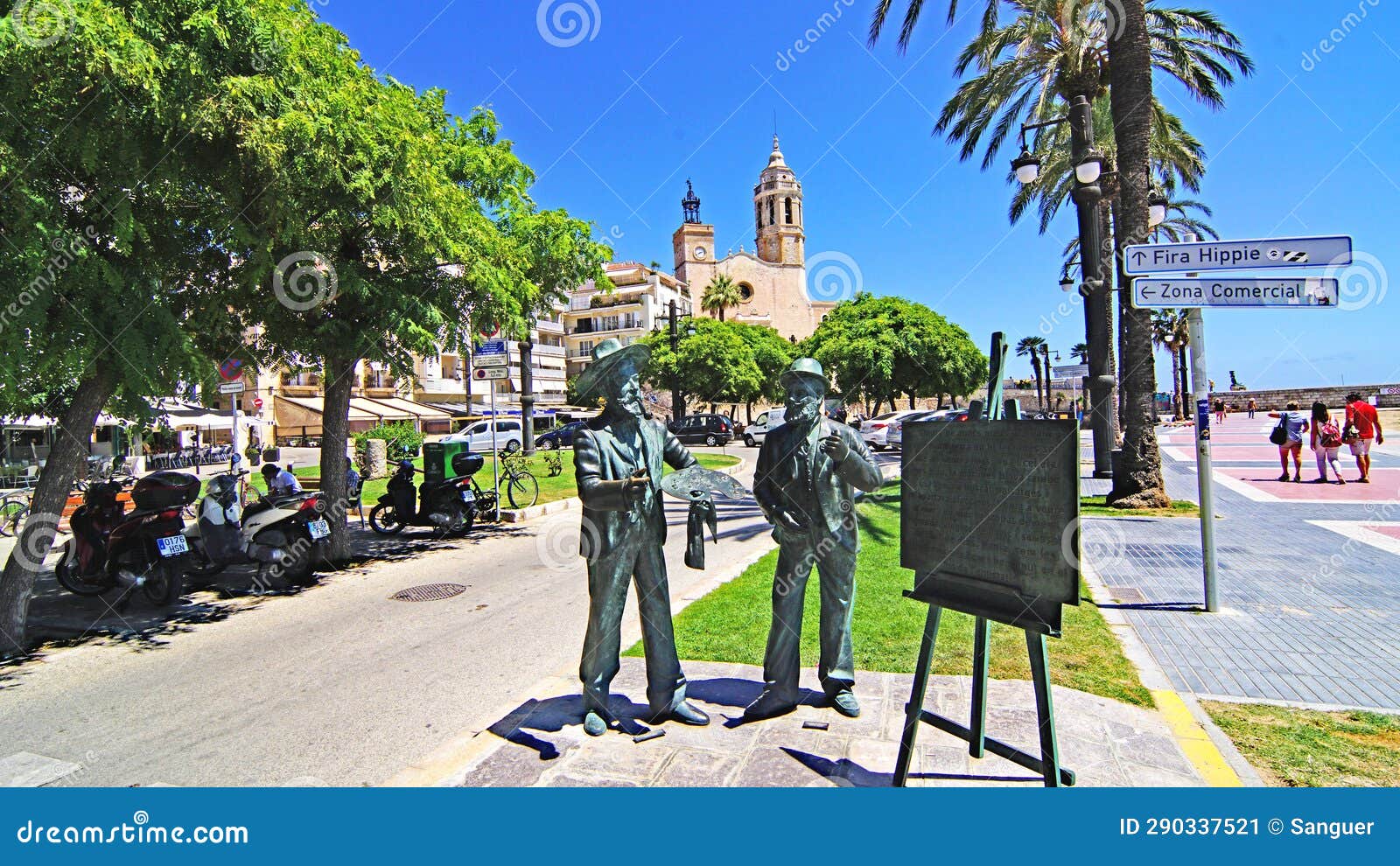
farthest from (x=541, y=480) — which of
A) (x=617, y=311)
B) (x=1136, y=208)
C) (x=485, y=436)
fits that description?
(x=617, y=311)

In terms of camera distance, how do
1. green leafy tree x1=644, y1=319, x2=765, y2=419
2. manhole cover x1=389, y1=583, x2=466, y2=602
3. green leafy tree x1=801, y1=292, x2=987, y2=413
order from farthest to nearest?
1. green leafy tree x1=644, y1=319, x2=765, y2=419
2. green leafy tree x1=801, y1=292, x2=987, y2=413
3. manhole cover x1=389, y1=583, x2=466, y2=602

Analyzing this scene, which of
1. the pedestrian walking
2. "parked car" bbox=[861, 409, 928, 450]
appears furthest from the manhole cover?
"parked car" bbox=[861, 409, 928, 450]

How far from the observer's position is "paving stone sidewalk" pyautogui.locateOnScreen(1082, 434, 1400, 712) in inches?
180

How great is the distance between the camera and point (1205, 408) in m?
6.77

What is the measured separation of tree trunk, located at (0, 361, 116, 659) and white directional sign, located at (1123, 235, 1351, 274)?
811cm

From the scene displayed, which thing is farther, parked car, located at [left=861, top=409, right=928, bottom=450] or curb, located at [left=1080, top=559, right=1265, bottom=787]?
parked car, located at [left=861, top=409, right=928, bottom=450]

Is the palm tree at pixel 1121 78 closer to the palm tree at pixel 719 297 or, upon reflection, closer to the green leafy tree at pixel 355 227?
the green leafy tree at pixel 355 227

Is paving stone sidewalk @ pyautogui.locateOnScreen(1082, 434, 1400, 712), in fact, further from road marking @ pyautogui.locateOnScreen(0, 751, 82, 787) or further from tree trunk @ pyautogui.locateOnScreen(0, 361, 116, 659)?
tree trunk @ pyautogui.locateOnScreen(0, 361, 116, 659)

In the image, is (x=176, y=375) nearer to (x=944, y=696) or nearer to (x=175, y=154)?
(x=175, y=154)

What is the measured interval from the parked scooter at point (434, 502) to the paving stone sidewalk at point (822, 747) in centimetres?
730

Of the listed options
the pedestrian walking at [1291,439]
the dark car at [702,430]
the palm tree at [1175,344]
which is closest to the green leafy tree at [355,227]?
the pedestrian walking at [1291,439]

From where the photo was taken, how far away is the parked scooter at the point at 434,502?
11273 mm

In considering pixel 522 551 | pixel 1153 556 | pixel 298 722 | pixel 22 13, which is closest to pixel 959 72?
pixel 1153 556

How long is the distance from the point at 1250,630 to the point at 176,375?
28.8ft
